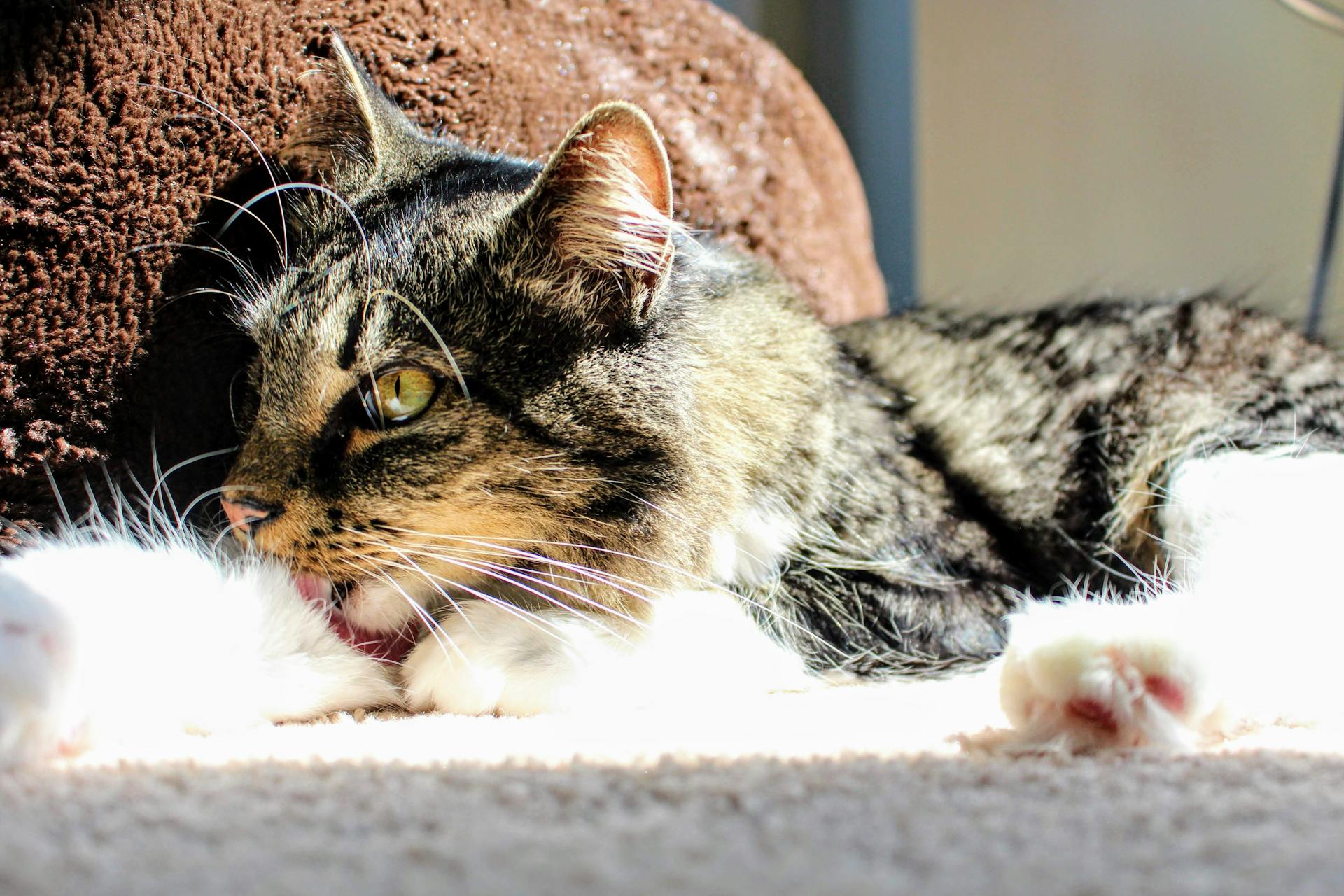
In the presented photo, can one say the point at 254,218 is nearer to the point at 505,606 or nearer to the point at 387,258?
the point at 387,258

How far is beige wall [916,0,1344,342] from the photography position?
112 inches

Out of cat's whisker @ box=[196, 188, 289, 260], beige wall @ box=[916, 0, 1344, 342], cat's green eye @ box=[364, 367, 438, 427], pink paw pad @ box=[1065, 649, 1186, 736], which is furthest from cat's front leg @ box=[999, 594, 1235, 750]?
beige wall @ box=[916, 0, 1344, 342]

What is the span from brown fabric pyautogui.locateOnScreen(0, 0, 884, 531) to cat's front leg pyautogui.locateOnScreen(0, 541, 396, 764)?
0.16 m

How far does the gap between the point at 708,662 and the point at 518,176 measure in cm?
58

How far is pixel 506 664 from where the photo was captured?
3.10 ft

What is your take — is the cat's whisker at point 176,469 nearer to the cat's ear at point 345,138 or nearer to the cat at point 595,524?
the cat at point 595,524

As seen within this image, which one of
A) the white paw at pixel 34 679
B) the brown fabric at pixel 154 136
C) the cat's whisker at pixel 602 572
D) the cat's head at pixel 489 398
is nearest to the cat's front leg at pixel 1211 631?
the cat's whisker at pixel 602 572

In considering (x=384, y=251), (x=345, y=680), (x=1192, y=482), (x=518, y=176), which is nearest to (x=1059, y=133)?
(x=1192, y=482)

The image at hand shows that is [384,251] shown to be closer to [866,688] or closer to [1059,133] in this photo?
[866,688]

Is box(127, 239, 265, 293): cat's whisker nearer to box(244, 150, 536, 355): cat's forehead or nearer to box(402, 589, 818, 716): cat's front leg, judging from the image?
box(244, 150, 536, 355): cat's forehead

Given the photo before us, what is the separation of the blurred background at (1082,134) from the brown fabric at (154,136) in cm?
149

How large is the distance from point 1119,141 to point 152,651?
116 inches

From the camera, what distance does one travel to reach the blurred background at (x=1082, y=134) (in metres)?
2.78

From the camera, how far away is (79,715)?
0.70 meters
